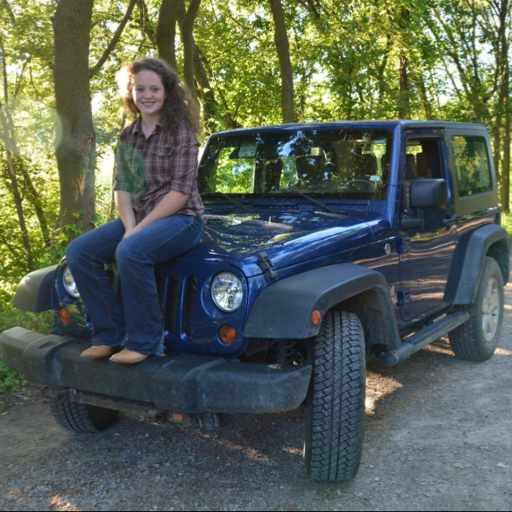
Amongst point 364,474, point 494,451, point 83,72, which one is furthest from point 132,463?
point 83,72

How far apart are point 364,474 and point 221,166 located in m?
2.55

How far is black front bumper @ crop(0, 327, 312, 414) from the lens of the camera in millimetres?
2887

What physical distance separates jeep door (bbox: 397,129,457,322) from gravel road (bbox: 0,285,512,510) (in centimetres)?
74

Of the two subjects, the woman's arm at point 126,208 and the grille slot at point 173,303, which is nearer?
the grille slot at point 173,303

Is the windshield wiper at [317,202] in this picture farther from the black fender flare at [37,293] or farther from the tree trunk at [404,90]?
the tree trunk at [404,90]

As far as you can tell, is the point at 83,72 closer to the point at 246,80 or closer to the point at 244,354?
the point at 244,354

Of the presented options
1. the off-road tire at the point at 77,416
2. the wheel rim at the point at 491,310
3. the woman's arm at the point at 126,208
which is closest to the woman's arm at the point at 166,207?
the woman's arm at the point at 126,208

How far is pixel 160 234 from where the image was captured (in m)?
3.30

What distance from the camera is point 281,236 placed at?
3.56m

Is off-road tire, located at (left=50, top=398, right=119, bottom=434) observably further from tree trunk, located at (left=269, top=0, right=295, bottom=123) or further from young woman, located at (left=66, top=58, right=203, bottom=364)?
tree trunk, located at (left=269, top=0, right=295, bottom=123)

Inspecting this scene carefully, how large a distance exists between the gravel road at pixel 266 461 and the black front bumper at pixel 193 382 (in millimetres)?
551

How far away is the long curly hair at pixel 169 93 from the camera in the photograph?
141 inches

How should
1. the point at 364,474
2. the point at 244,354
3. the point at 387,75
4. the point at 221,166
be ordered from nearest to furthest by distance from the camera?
the point at 244,354, the point at 364,474, the point at 221,166, the point at 387,75

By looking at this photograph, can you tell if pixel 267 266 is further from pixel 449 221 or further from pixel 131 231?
pixel 449 221
